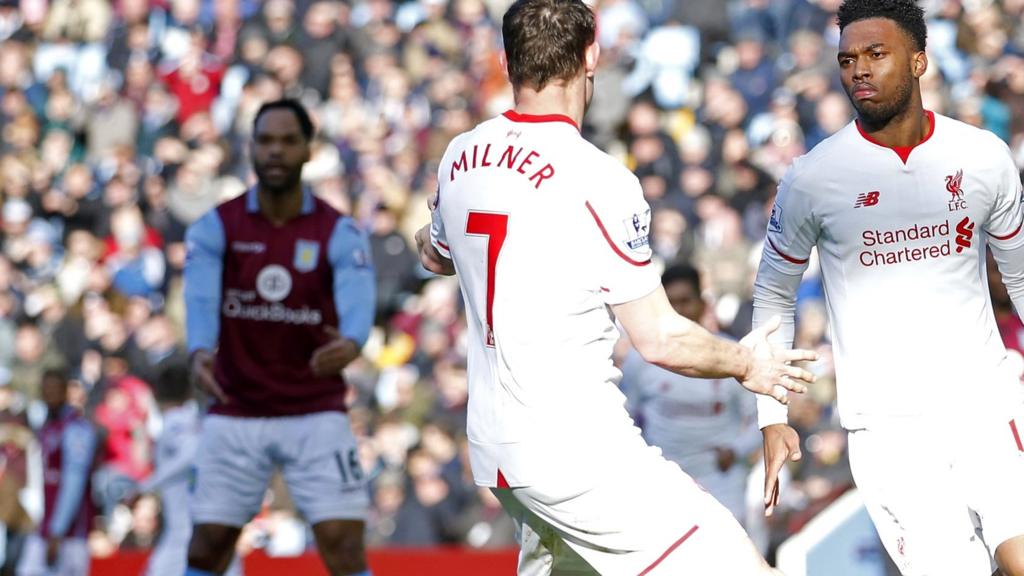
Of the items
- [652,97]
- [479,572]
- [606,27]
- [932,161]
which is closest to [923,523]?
[932,161]

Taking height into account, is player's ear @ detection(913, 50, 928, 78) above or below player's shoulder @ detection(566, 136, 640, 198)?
above

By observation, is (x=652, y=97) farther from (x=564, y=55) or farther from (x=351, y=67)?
(x=564, y=55)

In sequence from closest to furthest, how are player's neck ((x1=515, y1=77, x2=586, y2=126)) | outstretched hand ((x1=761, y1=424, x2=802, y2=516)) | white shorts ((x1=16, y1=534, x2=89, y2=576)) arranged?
player's neck ((x1=515, y1=77, x2=586, y2=126)), outstretched hand ((x1=761, y1=424, x2=802, y2=516)), white shorts ((x1=16, y1=534, x2=89, y2=576))

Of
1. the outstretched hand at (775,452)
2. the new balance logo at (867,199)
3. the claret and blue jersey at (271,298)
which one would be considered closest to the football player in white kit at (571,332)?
the outstretched hand at (775,452)

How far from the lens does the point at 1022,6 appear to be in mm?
17312

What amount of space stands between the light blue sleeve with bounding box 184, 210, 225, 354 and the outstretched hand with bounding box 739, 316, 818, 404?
3.69m

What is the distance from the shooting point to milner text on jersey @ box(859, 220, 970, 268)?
602 cm

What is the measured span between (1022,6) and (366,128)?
628 centimetres

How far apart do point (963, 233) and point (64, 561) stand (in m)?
8.55

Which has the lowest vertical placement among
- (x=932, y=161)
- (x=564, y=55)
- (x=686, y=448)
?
(x=686, y=448)

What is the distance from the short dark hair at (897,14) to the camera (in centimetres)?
607

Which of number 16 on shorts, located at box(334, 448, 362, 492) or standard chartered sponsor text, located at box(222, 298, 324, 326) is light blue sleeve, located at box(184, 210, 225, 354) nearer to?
standard chartered sponsor text, located at box(222, 298, 324, 326)

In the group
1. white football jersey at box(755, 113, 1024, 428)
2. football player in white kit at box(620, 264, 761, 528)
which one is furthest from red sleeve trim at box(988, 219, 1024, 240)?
football player in white kit at box(620, 264, 761, 528)

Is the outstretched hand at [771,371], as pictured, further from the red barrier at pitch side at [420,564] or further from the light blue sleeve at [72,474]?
the light blue sleeve at [72,474]
